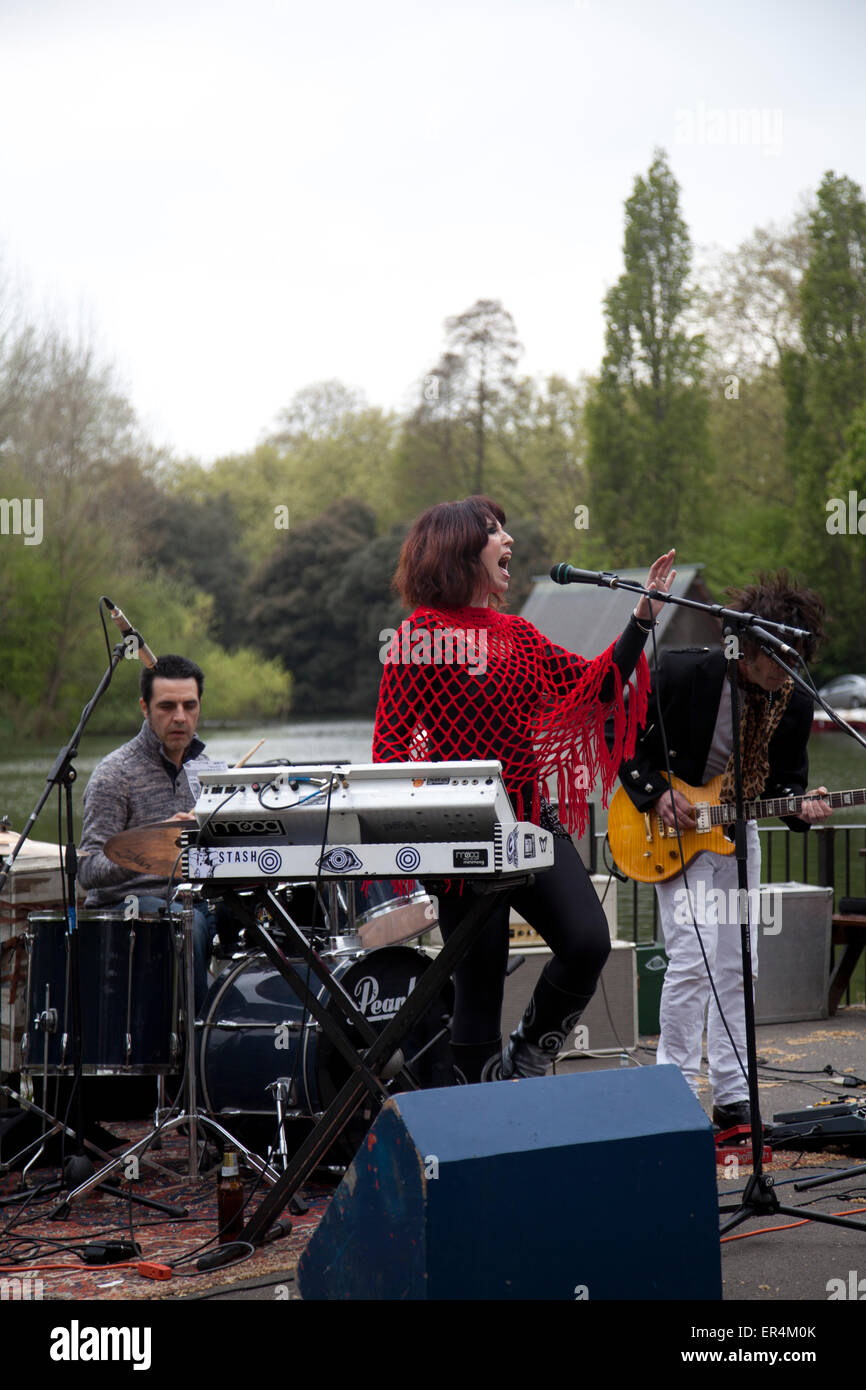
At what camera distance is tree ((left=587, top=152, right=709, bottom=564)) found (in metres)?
46.0

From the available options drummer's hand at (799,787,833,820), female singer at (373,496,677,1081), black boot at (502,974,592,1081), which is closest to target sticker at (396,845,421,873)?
female singer at (373,496,677,1081)

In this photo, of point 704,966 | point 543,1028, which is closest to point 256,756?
point 704,966

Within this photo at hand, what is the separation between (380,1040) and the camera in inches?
135

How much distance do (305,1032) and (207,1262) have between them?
879 mm

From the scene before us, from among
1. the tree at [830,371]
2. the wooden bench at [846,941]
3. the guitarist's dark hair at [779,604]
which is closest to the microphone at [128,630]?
the guitarist's dark hair at [779,604]

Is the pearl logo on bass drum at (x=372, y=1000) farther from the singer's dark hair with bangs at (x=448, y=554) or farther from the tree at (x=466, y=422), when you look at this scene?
the tree at (x=466, y=422)

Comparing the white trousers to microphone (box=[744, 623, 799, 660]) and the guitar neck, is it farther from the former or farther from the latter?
microphone (box=[744, 623, 799, 660])

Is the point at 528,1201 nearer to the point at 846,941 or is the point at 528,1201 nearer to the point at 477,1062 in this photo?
the point at 477,1062

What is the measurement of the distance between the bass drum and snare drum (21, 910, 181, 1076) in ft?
0.58

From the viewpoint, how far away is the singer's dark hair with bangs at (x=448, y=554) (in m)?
3.83

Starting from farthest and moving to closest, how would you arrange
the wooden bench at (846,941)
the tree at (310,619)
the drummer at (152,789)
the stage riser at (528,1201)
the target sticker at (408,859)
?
the tree at (310,619) → the wooden bench at (846,941) → the drummer at (152,789) → the target sticker at (408,859) → the stage riser at (528,1201)

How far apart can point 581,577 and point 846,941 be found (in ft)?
14.6

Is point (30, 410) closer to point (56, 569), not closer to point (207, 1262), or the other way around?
point (56, 569)

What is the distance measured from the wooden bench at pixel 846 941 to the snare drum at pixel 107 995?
4096mm
